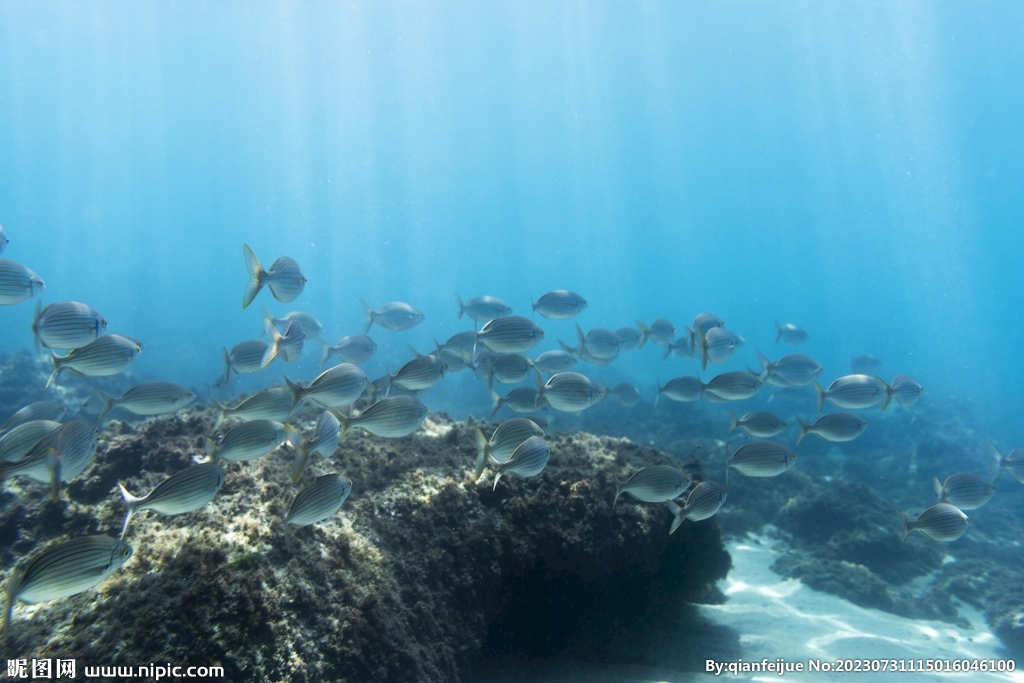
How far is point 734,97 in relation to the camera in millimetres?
51188

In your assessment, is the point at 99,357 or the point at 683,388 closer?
the point at 99,357

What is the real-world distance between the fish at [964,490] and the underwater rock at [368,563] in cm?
254

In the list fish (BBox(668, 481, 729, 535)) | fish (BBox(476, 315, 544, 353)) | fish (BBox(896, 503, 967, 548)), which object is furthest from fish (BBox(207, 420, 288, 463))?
fish (BBox(896, 503, 967, 548))

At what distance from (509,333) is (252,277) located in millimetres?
2934

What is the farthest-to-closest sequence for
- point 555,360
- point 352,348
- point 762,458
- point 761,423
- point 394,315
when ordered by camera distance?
point 394,315
point 555,360
point 352,348
point 761,423
point 762,458

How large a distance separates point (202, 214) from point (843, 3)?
17995 centimetres

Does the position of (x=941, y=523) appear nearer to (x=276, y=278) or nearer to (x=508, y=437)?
(x=508, y=437)

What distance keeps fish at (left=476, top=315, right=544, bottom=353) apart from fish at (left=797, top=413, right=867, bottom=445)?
11.7ft


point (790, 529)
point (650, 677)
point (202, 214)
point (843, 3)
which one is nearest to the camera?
point (650, 677)

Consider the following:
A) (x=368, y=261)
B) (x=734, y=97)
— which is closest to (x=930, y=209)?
(x=734, y=97)

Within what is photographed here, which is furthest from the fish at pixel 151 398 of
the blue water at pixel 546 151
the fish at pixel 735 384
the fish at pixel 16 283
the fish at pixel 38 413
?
the blue water at pixel 546 151

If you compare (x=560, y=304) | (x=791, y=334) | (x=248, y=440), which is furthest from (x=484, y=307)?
(x=791, y=334)

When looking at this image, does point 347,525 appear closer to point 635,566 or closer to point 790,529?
point 635,566

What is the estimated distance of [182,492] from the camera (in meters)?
2.70
